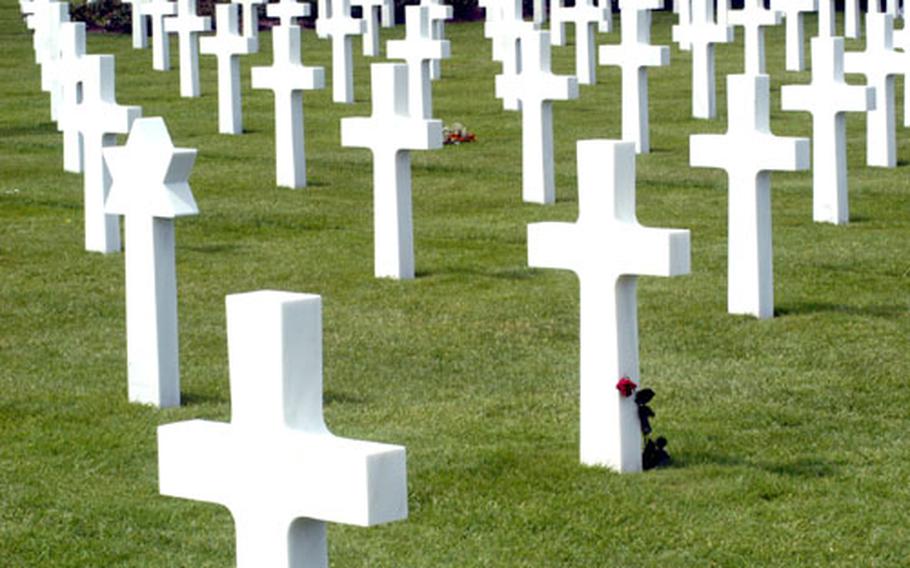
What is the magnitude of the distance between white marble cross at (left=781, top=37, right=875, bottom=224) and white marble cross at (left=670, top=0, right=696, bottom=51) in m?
6.62

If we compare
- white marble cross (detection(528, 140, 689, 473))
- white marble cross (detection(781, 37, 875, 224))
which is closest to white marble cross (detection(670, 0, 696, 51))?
white marble cross (detection(781, 37, 875, 224))

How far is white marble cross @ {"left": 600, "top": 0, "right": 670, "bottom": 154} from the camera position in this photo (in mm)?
17438

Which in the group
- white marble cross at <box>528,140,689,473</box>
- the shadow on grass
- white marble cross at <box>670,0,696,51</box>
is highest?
white marble cross at <box>670,0,696,51</box>

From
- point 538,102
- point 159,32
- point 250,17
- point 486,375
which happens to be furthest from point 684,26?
point 486,375

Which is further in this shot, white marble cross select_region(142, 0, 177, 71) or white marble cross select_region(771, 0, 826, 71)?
white marble cross select_region(142, 0, 177, 71)

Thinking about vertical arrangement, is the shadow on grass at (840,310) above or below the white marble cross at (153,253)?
below

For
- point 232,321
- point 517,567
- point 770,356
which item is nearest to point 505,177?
point 770,356

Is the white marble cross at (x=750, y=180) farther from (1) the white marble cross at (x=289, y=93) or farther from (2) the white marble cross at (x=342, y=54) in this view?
(2) the white marble cross at (x=342, y=54)

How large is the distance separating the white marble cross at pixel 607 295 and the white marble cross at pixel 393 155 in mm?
4268

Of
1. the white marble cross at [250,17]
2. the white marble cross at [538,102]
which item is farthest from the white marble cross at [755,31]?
the white marble cross at [250,17]

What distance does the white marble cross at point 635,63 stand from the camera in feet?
57.2

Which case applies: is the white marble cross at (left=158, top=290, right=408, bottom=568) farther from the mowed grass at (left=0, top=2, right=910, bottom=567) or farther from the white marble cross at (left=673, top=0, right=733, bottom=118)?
the white marble cross at (left=673, top=0, right=733, bottom=118)

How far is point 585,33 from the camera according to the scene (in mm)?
22062

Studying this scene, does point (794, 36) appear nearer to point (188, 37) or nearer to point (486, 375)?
point (188, 37)
